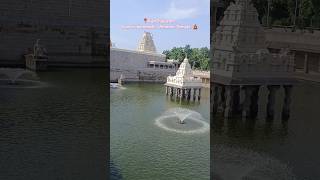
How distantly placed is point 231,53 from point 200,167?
6.97 ft

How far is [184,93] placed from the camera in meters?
6.39

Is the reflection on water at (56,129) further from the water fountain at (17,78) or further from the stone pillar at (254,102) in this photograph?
the stone pillar at (254,102)

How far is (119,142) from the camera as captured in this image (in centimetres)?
598

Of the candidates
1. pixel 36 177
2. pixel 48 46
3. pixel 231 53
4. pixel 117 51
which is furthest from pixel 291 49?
pixel 36 177

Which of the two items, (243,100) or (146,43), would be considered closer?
(146,43)

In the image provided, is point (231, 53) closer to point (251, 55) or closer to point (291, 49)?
point (251, 55)

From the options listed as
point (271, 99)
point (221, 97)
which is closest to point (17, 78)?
point (221, 97)

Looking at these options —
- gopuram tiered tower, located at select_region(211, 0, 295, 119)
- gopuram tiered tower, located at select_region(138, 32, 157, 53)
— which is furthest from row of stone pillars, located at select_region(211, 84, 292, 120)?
gopuram tiered tower, located at select_region(138, 32, 157, 53)

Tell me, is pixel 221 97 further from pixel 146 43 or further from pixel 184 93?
pixel 146 43

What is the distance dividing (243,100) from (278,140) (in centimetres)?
84

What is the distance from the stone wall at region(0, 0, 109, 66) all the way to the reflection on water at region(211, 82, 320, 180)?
7.59ft

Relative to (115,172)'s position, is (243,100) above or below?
above

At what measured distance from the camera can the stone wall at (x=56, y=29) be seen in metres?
6.10

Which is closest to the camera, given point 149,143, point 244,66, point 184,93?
point 149,143
